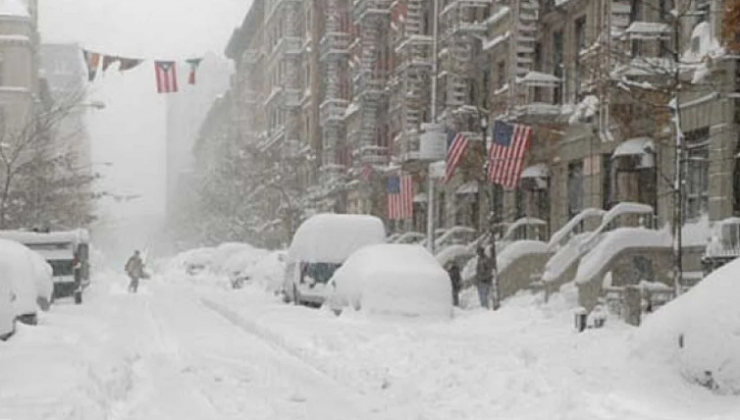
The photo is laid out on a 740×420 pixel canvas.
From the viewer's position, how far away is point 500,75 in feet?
133

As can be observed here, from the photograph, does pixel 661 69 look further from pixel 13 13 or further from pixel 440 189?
pixel 13 13

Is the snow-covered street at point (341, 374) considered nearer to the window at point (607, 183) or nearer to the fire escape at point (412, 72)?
the window at point (607, 183)

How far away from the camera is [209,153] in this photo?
5522 inches

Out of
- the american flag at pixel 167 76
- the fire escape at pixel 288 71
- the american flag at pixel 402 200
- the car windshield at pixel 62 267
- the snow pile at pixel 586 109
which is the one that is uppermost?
the fire escape at pixel 288 71

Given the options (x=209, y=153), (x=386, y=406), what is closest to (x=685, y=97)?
(x=386, y=406)

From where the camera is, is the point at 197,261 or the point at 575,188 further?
the point at 197,261

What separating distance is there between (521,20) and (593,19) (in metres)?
4.27

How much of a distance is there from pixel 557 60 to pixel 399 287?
527 inches

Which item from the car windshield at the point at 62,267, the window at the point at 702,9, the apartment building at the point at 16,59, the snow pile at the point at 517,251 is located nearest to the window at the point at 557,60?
the snow pile at the point at 517,251

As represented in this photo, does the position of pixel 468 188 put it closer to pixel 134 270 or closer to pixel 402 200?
pixel 402 200

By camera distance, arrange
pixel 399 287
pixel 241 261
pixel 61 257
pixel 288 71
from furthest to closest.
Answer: pixel 288 71 < pixel 241 261 < pixel 61 257 < pixel 399 287

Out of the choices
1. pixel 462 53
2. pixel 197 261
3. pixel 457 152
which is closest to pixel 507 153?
pixel 457 152

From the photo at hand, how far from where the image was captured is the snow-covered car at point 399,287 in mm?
24500

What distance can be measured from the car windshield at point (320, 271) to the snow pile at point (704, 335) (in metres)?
20.2
